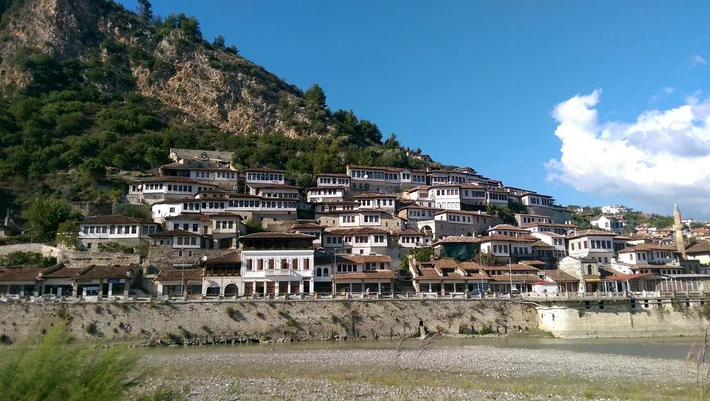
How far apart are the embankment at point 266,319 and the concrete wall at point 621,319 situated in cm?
224

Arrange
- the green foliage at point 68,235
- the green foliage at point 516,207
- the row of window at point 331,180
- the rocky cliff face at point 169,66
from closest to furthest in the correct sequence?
1. the green foliage at point 68,235
2. the row of window at point 331,180
3. the green foliage at point 516,207
4. the rocky cliff face at point 169,66

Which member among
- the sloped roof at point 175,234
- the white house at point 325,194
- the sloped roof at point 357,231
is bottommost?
the sloped roof at point 175,234

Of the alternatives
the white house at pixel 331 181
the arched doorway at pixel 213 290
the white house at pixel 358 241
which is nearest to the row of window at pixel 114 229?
the arched doorway at pixel 213 290

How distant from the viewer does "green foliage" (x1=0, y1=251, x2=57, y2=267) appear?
47.6 metres

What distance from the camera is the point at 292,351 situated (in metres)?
33.3

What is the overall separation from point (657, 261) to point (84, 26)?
5081 inches

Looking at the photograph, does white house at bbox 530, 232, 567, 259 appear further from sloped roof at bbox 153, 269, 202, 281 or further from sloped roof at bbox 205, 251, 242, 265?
sloped roof at bbox 153, 269, 202, 281

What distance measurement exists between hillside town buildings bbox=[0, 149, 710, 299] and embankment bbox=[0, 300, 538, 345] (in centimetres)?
279

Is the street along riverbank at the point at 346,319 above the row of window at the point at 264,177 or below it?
below

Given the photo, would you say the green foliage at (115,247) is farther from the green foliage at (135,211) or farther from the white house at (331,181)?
the white house at (331,181)

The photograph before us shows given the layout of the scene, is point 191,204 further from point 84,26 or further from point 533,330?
point 84,26

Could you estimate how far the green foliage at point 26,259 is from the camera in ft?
156

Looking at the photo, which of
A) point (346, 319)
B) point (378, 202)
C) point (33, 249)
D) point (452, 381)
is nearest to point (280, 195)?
point (378, 202)

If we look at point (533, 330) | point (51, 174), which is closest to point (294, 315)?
point (533, 330)
